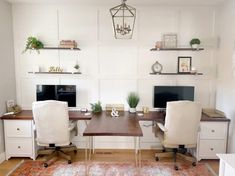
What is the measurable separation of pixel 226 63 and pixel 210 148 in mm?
1425

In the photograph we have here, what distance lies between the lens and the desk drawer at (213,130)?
3293mm

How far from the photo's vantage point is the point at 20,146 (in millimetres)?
3371

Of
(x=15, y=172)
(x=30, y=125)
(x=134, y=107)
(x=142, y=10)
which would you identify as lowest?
(x=15, y=172)

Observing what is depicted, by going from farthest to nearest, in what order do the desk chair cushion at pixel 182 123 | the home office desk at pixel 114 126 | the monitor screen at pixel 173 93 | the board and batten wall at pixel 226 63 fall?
1. the monitor screen at pixel 173 93
2. the board and batten wall at pixel 226 63
3. the desk chair cushion at pixel 182 123
4. the home office desk at pixel 114 126

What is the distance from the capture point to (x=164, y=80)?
3.77 metres

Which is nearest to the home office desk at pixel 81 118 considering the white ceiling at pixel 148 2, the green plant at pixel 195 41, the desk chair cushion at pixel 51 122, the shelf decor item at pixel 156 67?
the desk chair cushion at pixel 51 122

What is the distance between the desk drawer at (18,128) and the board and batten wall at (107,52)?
58cm

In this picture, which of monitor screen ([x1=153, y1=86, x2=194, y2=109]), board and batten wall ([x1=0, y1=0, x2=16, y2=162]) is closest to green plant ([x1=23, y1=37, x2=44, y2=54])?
board and batten wall ([x1=0, y1=0, x2=16, y2=162])

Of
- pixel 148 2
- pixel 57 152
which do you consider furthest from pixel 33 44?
pixel 148 2

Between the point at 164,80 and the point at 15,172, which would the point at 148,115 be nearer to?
the point at 164,80

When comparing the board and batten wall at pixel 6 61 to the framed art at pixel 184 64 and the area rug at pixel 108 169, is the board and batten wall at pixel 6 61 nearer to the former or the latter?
the area rug at pixel 108 169

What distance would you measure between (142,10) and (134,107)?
174 centimetres

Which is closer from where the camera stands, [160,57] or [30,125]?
[30,125]

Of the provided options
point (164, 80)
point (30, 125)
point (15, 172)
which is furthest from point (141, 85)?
point (15, 172)
